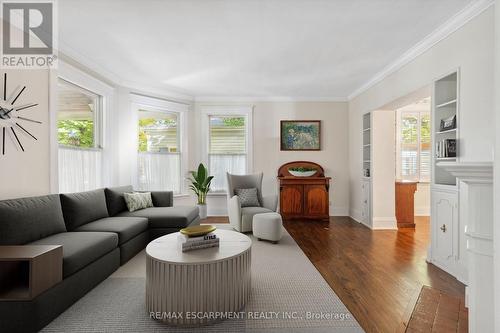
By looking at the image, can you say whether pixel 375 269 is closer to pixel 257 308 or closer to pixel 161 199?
pixel 257 308

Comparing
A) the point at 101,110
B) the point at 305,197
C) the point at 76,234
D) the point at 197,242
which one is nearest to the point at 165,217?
the point at 76,234

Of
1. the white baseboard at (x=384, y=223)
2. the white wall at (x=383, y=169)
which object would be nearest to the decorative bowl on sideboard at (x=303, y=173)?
the white wall at (x=383, y=169)

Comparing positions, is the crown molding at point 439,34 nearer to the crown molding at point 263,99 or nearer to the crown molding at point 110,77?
the crown molding at point 263,99

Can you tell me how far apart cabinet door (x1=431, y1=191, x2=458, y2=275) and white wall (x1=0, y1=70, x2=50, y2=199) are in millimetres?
4537

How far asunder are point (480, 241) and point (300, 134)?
15.2 ft

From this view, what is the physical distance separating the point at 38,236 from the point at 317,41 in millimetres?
3633

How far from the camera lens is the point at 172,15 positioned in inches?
104

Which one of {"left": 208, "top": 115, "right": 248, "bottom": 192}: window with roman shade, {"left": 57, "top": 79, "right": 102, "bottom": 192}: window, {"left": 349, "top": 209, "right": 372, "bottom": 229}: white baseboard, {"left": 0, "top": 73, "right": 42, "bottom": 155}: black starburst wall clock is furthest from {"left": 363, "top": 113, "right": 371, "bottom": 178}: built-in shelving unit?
{"left": 0, "top": 73, "right": 42, "bottom": 155}: black starburst wall clock

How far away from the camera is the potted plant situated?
5.23 metres

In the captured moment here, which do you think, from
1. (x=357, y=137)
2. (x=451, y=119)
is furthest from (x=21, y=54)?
(x=357, y=137)

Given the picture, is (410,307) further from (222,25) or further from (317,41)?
(222,25)

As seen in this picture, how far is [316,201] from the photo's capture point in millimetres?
5242

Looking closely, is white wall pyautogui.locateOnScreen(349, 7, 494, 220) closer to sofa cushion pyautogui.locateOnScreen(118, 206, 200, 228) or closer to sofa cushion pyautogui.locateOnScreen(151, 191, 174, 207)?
sofa cushion pyautogui.locateOnScreen(118, 206, 200, 228)

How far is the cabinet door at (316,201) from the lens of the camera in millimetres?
5234
